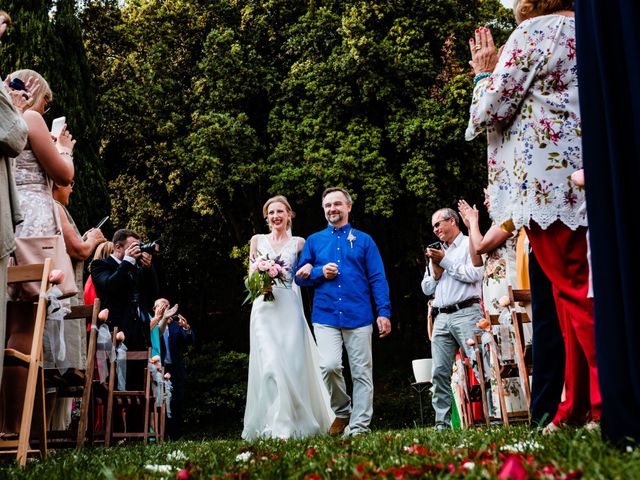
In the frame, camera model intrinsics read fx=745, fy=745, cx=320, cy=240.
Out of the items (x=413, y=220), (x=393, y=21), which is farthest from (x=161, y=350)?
(x=393, y=21)

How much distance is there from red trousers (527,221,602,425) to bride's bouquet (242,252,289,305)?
3886 mm

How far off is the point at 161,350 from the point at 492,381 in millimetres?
6322

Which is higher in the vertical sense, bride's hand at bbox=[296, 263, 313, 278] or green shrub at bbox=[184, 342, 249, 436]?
bride's hand at bbox=[296, 263, 313, 278]

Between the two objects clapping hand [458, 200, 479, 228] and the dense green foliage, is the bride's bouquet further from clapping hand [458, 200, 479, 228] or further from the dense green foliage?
the dense green foliage

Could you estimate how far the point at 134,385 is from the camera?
9031 millimetres

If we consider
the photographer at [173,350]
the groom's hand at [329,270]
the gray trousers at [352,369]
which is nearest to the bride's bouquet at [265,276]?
the groom's hand at [329,270]

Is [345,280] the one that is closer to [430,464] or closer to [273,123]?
[430,464]

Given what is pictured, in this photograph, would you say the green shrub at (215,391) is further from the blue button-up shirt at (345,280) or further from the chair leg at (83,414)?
the chair leg at (83,414)

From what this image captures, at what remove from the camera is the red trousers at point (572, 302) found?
12.2 feet

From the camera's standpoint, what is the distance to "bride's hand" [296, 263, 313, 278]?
25.0ft

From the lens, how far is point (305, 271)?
7.63 m

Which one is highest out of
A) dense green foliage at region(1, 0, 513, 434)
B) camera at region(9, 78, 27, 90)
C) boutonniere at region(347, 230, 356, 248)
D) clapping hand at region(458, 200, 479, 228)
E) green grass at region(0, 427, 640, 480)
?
dense green foliage at region(1, 0, 513, 434)

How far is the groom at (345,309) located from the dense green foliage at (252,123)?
36.1 feet

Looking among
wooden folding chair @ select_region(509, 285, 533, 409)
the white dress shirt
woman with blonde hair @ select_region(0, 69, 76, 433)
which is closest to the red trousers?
wooden folding chair @ select_region(509, 285, 533, 409)
